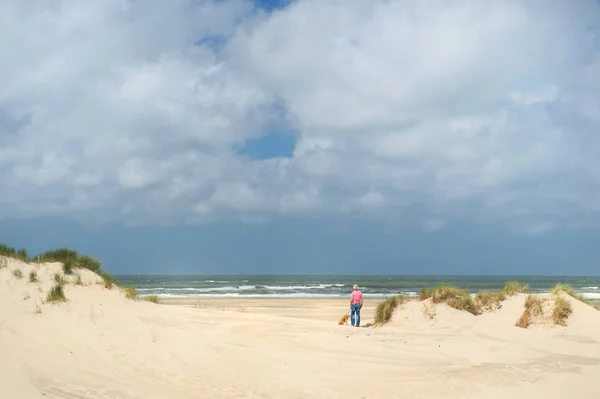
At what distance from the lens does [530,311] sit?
54.8 feet

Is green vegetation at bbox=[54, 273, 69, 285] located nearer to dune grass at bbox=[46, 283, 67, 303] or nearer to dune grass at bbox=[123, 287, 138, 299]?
dune grass at bbox=[46, 283, 67, 303]

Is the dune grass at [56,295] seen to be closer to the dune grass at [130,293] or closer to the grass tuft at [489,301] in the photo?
the dune grass at [130,293]

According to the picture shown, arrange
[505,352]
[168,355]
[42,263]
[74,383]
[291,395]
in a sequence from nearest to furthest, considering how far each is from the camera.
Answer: [74,383]
[291,395]
[168,355]
[505,352]
[42,263]

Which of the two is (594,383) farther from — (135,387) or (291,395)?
(135,387)

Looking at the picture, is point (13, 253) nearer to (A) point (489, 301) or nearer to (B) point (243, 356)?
(B) point (243, 356)

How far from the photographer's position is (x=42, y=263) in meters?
14.2

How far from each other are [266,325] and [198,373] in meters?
5.96

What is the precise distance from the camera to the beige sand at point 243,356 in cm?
830

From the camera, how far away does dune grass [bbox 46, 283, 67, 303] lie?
37.6ft

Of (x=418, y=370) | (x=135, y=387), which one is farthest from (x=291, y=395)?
(x=418, y=370)

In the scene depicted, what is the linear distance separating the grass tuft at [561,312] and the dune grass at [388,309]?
16.4ft

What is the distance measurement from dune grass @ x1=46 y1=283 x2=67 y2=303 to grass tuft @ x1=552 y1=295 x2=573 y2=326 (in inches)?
593

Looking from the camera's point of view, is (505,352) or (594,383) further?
(505,352)

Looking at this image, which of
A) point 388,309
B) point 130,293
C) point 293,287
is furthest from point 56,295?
point 293,287
